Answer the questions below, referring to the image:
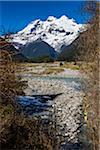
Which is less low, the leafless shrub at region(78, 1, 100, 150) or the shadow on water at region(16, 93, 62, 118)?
the leafless shrub at region(78, 1, 100, 150)

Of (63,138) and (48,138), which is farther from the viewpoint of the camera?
(63,138)

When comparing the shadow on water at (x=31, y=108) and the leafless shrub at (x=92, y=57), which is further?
the shadow on water at (x=31, y=108)

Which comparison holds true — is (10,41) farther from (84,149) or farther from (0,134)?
(84,149)

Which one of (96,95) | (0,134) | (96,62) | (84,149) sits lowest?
(84,149)

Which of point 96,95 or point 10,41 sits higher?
point 10,41

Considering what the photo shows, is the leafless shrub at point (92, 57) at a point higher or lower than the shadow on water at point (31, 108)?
higher

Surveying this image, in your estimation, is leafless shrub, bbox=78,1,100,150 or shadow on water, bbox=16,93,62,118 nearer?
leafless shrub, bbox=78,1,100,150

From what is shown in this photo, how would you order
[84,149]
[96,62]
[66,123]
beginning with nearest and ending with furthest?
[96,62]
[84,149]
[66,123]

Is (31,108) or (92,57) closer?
(92,57)

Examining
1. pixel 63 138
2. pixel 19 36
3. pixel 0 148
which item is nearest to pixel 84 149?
pixel 63 138

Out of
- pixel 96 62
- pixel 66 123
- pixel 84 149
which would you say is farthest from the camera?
pixel 66 123

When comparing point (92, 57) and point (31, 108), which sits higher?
point (92, 57)

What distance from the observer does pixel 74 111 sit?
16969mm

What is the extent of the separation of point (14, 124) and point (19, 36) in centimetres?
197
